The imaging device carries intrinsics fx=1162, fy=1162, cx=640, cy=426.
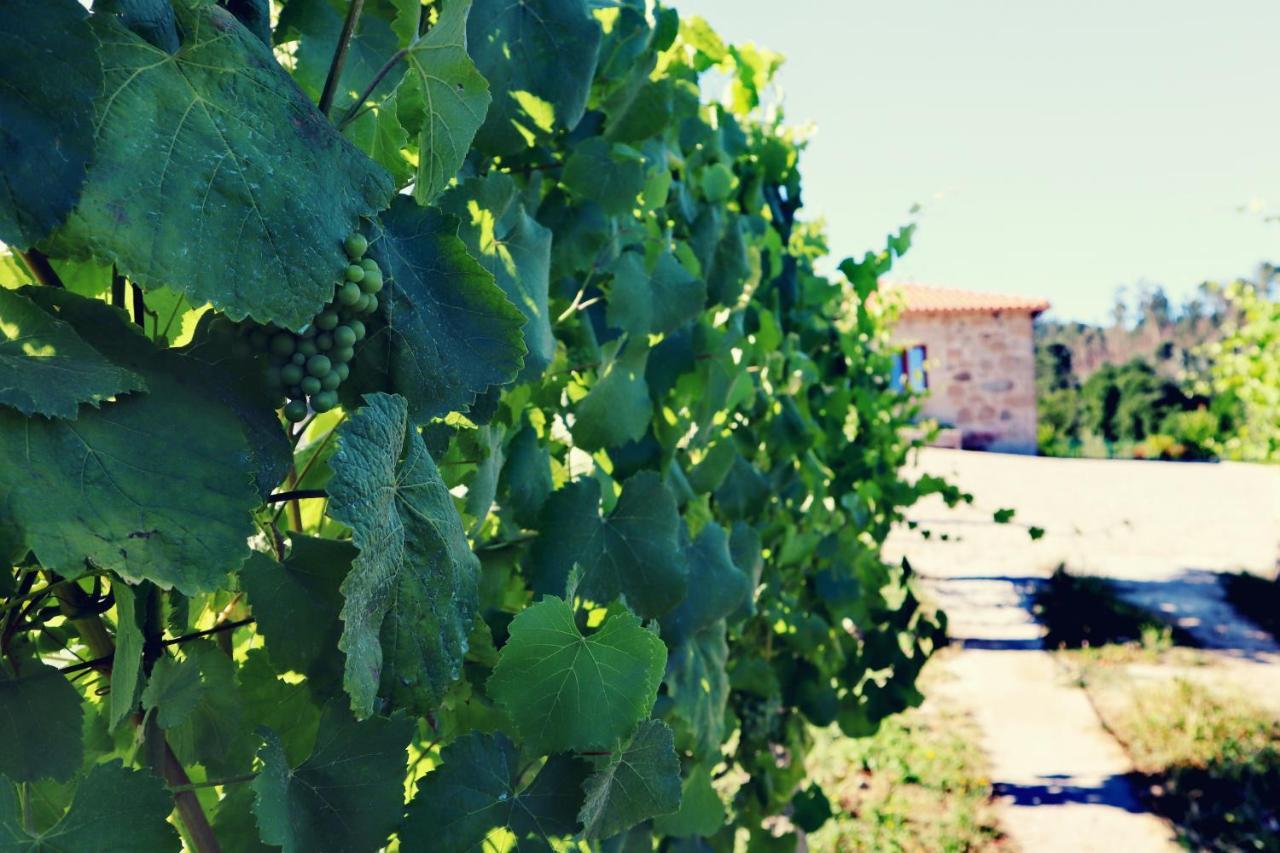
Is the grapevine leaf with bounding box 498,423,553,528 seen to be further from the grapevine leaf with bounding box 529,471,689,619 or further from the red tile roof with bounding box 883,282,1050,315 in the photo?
the red tile roof with bounding box 883,282,1050,315

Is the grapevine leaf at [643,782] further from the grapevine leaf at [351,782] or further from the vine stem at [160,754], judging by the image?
the vine stem at [160,754]

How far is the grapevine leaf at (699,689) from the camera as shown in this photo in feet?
5.75

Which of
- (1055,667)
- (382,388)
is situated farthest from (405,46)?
(1055,667)

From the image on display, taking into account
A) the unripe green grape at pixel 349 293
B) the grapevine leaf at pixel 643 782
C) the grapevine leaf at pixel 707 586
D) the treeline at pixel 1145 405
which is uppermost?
the unripe green grape at pixel 349 293

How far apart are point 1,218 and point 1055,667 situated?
24.9ft

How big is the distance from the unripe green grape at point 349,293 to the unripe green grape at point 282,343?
0.05m

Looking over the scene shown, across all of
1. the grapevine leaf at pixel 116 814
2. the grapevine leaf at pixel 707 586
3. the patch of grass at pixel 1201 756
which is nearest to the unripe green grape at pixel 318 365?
the grapevine leaf at pixel 116 814

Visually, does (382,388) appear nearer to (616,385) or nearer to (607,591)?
(607,591)

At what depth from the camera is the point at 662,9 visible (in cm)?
196

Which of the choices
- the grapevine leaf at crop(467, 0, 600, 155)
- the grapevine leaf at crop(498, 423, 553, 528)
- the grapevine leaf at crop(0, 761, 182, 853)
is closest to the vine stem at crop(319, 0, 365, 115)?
the grapevine leaf at crop(0, 761, 182, 853)

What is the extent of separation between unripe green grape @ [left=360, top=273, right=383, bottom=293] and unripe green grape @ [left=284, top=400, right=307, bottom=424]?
0.30 feet

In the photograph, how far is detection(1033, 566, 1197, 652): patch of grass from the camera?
787 centimetres

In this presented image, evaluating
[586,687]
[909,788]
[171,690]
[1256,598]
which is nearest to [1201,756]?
[909,788]

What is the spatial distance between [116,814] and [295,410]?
10.2 inches
